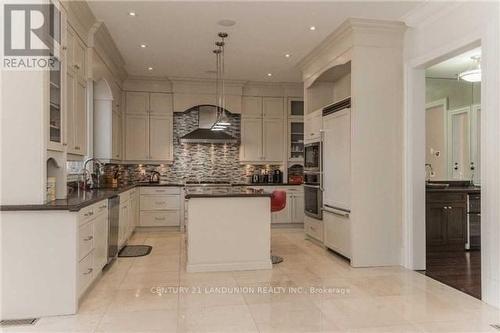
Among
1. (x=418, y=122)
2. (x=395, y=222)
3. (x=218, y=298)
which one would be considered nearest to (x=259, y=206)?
(x=218, y=298)

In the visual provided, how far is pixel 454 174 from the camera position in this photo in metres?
6.41

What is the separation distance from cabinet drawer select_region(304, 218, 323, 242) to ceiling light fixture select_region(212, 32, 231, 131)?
2.01m

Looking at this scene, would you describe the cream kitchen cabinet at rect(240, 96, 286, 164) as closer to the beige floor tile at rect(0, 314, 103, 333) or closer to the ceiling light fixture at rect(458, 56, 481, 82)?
the ceiling light fixture at rect(458, 56, 481, 82)

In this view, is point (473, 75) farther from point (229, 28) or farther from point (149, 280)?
point (149, 280)

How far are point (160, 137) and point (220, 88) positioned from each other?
5.04 feet

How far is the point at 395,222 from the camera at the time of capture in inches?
175

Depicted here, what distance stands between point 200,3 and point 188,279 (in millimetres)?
2909

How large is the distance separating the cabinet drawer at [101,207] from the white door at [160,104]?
3490 mm

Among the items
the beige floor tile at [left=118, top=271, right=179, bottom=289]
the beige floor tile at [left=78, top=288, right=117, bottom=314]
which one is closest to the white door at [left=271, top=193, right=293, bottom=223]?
the beige floor tile at [left=118, top=271, right=179, bottom=289]

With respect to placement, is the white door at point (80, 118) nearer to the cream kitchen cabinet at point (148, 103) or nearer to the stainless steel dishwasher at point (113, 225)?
the stainless steel dishwasher at point (113, 225)

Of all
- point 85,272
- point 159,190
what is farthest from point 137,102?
point 85,272

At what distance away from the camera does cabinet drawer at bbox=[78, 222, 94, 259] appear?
3035 mm

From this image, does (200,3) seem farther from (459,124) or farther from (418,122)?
(459,124)

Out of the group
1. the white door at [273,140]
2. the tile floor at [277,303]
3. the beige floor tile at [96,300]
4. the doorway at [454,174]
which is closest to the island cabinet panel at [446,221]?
the doorway at [454,174]
